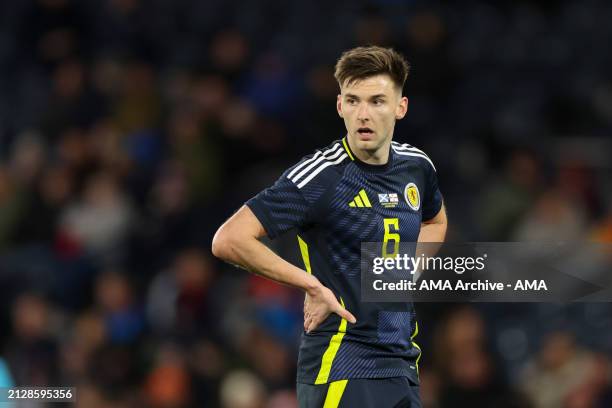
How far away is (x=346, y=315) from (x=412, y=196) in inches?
24.9

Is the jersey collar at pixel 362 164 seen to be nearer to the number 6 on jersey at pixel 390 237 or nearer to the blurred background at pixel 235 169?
the number 6 on jersey at pixel 390 237

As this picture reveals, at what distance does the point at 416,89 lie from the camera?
10172 mm

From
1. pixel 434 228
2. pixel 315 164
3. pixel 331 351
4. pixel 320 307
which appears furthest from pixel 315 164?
pixel 434 228

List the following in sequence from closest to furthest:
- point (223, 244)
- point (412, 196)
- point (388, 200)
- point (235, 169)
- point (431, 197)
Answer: point (223, 244) → point (388, 200) → point (412, 196) → point (431, 197) → point (235, 169)

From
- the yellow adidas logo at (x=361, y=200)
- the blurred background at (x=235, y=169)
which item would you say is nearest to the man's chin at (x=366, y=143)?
the yellow adidas logo at (x=361, y=200)

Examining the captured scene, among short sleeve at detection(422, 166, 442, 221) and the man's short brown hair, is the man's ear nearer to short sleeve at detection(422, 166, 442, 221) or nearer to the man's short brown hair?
→ the man's short brown hair

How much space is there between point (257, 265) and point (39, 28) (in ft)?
27.7

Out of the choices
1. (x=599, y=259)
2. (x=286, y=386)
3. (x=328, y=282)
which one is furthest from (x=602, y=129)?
(x=328, y=282)

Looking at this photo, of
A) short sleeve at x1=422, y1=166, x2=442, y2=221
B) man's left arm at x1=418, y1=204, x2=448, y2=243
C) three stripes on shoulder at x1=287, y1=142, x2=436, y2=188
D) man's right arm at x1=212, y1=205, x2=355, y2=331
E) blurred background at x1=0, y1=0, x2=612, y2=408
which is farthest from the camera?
blurred background at x1=0, y1=0, x2=612, y2=408

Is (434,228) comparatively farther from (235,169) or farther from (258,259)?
(235,169)

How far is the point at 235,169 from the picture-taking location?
10.2 m

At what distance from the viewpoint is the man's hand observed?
→ 450cm

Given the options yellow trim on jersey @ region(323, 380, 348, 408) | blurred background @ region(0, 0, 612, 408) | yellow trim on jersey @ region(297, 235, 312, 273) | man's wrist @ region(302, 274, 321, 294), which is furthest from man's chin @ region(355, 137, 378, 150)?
blurred background @ region(0, 0, 612, 408)

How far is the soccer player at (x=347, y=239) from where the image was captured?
453 centimetres
